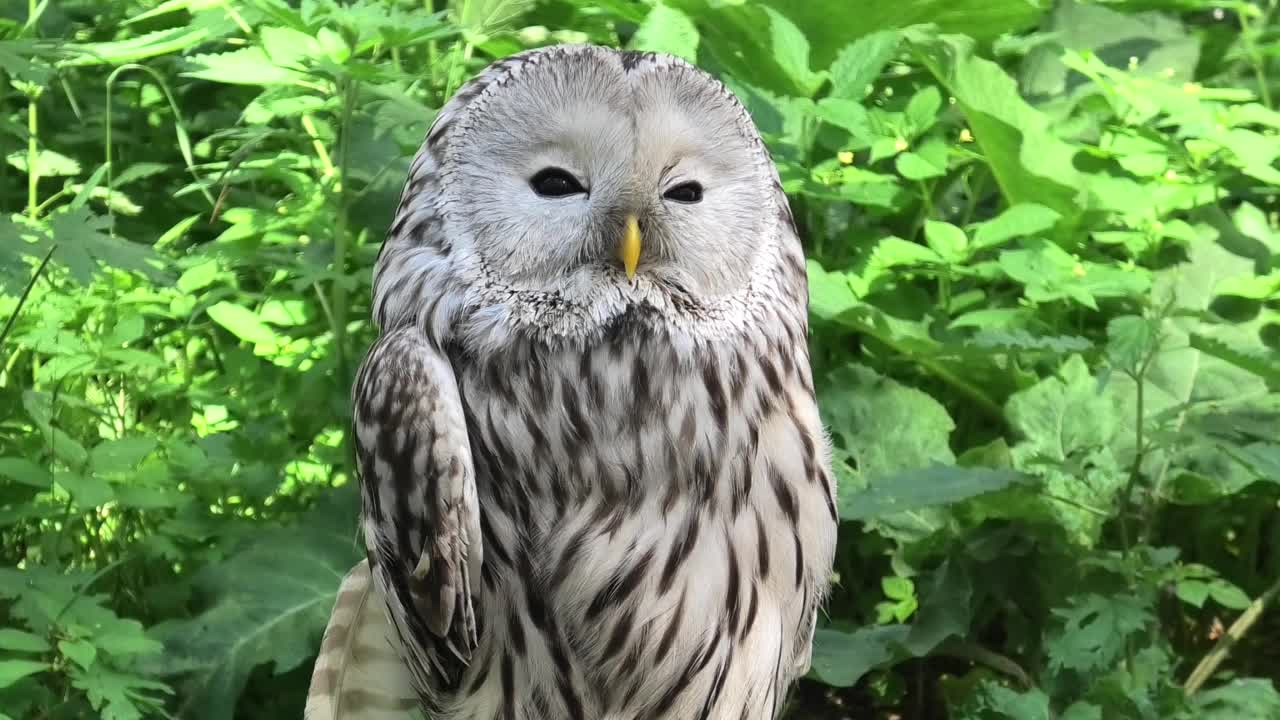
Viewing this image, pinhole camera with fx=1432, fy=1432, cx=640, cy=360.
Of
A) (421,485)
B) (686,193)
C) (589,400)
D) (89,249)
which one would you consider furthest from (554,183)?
(89,249)

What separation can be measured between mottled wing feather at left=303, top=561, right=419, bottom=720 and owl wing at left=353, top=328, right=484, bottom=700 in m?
0.37

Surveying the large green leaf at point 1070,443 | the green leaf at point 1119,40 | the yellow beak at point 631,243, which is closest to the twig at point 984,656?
the large green leaf at point 1070,443

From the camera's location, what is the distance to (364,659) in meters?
2.21

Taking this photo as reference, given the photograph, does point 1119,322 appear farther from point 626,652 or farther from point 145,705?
point 145,705

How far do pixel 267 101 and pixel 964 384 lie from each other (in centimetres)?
148

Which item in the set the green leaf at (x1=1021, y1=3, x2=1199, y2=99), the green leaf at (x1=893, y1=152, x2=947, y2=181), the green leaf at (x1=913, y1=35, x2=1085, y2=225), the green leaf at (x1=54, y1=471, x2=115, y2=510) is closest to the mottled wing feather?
the green leaf at (x1=54, y1=471, x2=115, y2=510)

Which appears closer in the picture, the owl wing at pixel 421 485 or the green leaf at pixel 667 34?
the owl wing at pixel 421 485

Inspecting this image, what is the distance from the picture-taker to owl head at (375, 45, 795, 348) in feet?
5.36

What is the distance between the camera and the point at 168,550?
2.42m

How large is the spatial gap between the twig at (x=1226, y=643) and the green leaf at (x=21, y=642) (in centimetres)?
190

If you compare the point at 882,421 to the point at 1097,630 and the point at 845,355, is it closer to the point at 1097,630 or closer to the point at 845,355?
the point at 845,355

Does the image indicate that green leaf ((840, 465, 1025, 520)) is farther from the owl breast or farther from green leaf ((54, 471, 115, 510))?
green leaf ((54, 471, 115, 510))

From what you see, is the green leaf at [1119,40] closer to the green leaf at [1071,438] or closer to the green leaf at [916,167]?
the green leaf at [916,167]

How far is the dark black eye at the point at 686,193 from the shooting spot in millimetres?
1693
